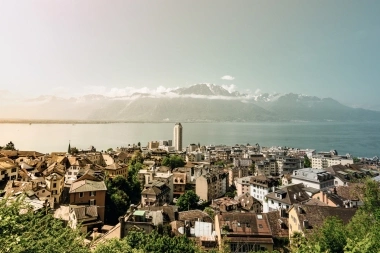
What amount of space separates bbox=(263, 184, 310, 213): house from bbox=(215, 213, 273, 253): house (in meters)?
9.58

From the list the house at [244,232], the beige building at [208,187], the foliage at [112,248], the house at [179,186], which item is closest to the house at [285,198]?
the house at [244,232]

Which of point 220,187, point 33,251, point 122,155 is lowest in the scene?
point 220,187

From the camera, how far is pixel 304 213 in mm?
21500

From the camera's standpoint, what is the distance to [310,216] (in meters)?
21.5

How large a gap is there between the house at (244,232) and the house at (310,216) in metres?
2.29

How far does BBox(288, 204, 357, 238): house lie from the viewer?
20.4m

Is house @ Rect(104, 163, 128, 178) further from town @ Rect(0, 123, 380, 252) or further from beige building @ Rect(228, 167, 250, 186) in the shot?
beige building @ Rect(228, 167, 250, 186)

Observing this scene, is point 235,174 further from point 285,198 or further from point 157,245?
point 157,245

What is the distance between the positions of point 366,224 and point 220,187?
32.4 meters

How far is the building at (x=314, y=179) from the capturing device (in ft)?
138

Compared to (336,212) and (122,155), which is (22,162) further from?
(336,212)

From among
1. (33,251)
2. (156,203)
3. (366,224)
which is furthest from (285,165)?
(33,251)

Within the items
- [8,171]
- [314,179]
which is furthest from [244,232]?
[8,171]

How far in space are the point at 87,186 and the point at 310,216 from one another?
22.0m
